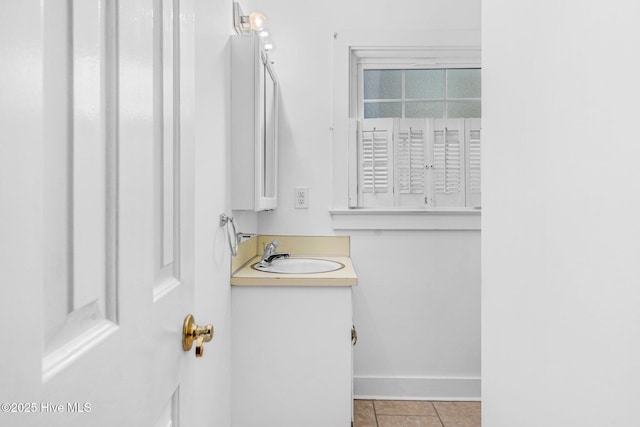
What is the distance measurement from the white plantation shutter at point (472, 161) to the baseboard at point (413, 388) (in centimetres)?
103

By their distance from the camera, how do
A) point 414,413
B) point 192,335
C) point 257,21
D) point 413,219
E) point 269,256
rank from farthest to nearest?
1. point 413,219
2. point 414,413
3. point 269,256
4. point 257,21
5. point 192,335

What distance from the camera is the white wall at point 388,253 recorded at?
241 centimetres

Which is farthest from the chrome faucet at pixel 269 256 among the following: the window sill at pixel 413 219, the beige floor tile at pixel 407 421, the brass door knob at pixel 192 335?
the brass door knob at pixel 192 335

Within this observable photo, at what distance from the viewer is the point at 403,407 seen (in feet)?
7.51

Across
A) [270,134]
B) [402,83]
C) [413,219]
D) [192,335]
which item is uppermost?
[402,83]

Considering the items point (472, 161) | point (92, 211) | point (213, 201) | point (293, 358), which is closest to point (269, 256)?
point (293, 358)

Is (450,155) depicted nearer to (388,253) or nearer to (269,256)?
(388,253)

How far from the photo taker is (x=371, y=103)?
252 centimetres

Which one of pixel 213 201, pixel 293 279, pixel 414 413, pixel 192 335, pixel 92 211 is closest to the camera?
pixel 92 211

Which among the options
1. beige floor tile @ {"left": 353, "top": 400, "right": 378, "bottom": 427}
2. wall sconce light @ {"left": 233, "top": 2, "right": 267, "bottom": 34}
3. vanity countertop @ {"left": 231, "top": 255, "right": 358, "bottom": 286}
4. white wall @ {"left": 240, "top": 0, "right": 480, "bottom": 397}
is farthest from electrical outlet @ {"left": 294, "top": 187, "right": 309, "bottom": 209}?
beige floor tile @ {"left": 353, "top": 400, "right": 378, "bottom": 427}
